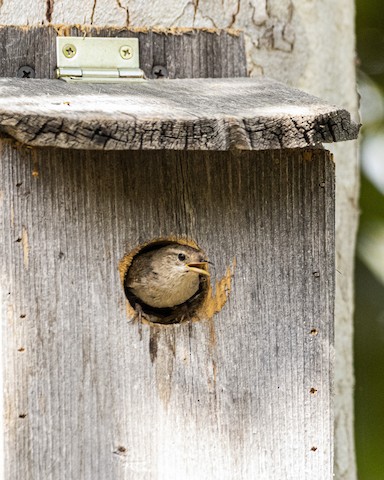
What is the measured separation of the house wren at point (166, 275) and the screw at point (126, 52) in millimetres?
566

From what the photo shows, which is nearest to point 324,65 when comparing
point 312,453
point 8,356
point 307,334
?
point 307,334

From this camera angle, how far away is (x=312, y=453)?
2.89 metres

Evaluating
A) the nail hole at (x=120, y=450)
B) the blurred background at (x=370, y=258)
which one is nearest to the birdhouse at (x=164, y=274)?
the nail hole at (x=120, y=450)

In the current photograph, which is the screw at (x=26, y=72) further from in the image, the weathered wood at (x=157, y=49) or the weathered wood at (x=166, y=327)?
the weathered wood at (x=166, y=327)

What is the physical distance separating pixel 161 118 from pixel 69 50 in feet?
2.19

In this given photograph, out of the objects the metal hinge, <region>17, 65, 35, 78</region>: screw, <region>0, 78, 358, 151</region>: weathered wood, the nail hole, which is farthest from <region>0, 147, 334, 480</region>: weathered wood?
<region>17, 65, 35, 78</region>: screw

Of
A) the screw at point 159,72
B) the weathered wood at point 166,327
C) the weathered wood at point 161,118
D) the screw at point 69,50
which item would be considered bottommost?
the weathered wood at point 166,327

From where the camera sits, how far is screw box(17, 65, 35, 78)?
2.98 meters

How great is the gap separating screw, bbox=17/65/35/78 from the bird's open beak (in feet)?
2.38

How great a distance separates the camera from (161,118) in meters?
2.42

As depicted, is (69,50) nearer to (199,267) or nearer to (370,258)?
(199,267)

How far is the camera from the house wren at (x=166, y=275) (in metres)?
2.80

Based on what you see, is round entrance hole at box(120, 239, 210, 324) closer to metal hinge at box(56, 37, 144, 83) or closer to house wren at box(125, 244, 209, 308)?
house wren at box(125, 244, 209, 308)

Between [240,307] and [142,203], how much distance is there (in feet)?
1.29
